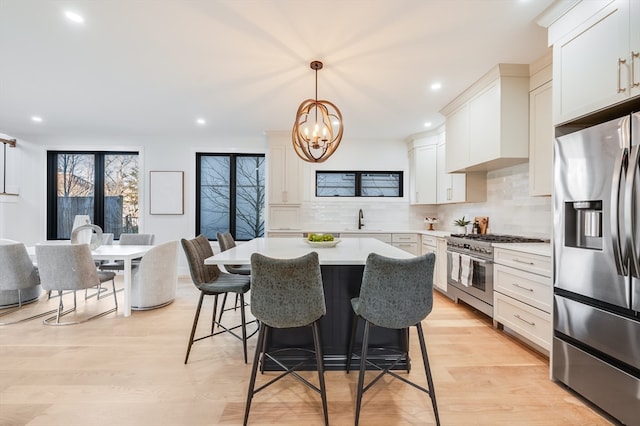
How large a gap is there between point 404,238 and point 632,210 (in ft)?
11.3

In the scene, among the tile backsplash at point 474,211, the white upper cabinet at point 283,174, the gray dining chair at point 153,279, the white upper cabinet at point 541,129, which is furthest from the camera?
the white upper cabinet at point 283,174

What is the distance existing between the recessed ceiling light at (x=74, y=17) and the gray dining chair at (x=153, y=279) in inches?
89.0

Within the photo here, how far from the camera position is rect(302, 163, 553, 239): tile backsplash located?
10.4ft

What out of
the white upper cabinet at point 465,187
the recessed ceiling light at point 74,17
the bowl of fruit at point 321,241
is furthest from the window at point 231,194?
the recessed ceiling light at point 74,17

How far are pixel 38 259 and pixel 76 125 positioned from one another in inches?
108

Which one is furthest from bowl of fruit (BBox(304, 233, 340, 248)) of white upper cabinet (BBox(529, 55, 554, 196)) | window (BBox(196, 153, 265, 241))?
window (BBox(196, 153, 265, 241))

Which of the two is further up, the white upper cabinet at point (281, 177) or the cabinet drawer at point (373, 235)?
the white upper cabinet at point (281, 177)

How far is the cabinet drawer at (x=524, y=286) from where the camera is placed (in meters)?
2.30

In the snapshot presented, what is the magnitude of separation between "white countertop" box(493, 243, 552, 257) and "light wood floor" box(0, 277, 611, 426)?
89 cm

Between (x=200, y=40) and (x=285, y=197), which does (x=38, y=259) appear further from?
(x=285, y=197)

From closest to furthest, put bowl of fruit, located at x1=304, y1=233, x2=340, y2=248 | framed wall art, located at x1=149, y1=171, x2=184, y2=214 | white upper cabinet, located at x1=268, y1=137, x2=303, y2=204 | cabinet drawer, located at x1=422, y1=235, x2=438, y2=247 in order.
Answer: bowl of fruit, located at x1=304, y1=233, x2=340, y2=248 < cabinet drawer, located at x1=422, y1=235, x2=438, y2=247 < white upper cabinet, located at x1=268, y1=137, x2=303, y2=204 < framed wall art, located at x1=149, y1=171, x2=184, y2=214

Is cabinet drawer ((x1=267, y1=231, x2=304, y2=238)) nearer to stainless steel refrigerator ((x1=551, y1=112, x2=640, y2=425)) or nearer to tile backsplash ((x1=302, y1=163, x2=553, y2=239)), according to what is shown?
tile backsplash ((x1=302, y1=163, x2=553, y2=239))

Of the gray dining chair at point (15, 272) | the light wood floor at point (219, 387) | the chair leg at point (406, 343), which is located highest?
the gray dining chair at point (15, 272)

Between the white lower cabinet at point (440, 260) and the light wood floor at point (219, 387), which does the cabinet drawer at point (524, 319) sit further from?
the white lower cabinet at point (440, 260)
